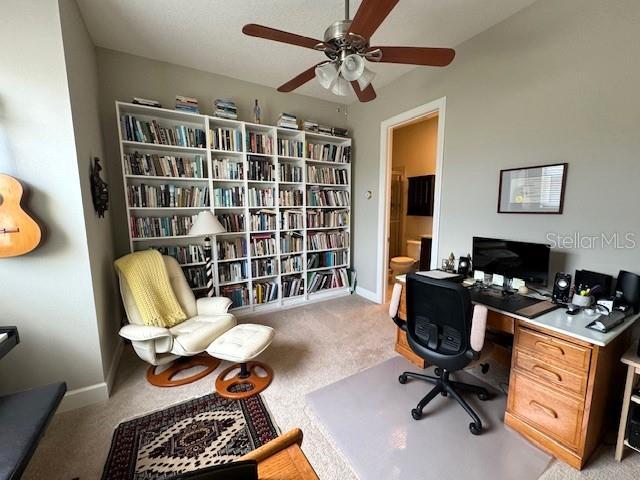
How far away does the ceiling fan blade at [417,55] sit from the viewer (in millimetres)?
1456

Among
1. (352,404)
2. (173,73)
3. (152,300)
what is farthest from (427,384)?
(173,73)

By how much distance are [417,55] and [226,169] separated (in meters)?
2.13

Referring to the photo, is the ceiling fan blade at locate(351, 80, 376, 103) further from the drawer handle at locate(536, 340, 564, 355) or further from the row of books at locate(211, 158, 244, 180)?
the drawer handle at locate(536, 340, 564, 355)

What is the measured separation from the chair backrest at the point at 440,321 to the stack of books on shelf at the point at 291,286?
1.95 metres

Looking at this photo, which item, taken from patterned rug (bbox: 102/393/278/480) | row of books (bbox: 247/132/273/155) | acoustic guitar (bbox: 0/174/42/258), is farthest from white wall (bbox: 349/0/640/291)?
acoustic guitar (bbox: 0/174/42/258)

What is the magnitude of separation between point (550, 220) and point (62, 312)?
11.1ft

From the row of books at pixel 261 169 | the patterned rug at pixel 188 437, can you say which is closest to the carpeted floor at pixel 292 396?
the patterned rug at pixel 188 437

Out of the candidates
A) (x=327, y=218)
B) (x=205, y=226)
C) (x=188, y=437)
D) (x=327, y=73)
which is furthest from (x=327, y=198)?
(x=188, y=437)

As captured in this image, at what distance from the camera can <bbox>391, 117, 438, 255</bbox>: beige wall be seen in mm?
4613

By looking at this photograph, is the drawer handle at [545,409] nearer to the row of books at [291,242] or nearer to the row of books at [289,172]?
the row of books at [291,242]

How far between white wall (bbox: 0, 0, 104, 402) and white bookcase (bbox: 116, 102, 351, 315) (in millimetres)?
915

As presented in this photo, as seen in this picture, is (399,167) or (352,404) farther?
(399,167)

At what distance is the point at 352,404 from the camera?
1.76 meters

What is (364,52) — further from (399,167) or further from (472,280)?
(399,167)
